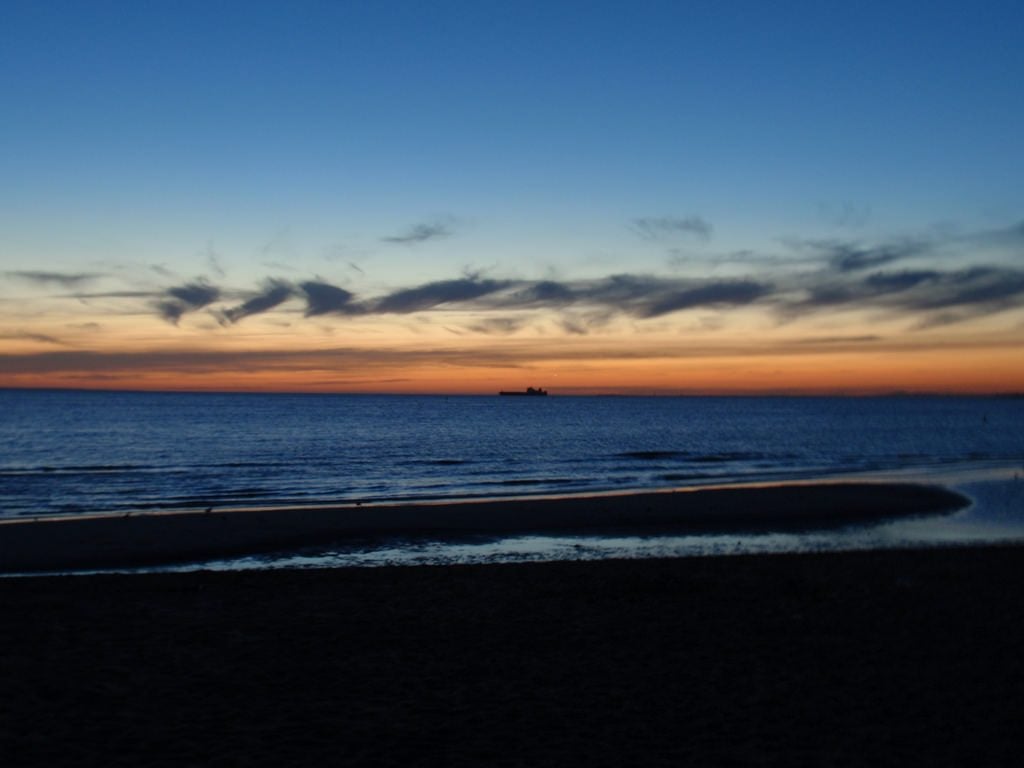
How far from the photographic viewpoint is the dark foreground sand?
8.52m

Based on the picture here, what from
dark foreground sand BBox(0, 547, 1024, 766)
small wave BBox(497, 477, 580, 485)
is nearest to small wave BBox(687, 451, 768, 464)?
small wave BBox(497, 477, 580, 485)

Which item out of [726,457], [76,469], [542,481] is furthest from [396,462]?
[726,457]

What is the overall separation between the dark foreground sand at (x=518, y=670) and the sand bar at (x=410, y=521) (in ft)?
20.0

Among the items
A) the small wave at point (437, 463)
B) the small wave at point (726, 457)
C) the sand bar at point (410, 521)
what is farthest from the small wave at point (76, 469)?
the small wave at point (726, 457)

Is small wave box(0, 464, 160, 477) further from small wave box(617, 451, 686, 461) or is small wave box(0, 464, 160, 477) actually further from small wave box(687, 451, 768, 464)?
small wave box(687, 451, 768, 464)

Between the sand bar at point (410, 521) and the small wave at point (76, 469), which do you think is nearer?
the sand bar at point (410, 521)

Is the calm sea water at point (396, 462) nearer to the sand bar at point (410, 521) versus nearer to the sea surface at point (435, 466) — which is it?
the sea surface at point (435, 466)

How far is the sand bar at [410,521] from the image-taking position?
2348 centimetres

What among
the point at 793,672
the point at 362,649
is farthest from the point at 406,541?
the point at 793,672

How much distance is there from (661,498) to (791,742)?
27.6 metres

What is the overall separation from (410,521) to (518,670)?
61.0ft

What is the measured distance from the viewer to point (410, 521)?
29359 mm

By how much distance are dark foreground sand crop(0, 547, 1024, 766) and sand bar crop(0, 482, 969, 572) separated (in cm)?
610

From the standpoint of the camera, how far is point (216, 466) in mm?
53250
